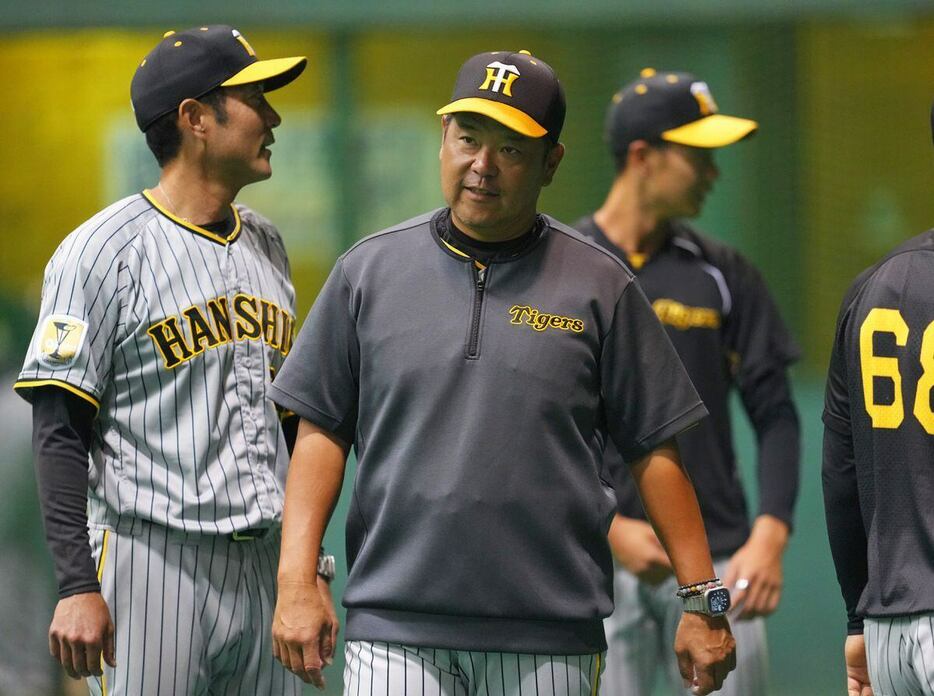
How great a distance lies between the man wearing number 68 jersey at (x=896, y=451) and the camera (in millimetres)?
2627

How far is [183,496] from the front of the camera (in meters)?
3.03

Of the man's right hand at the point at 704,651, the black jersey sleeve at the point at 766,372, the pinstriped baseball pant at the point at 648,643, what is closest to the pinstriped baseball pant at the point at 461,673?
the man's right hand at the point at 704,651

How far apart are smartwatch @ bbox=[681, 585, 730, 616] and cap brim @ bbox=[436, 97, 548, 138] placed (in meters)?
0.93

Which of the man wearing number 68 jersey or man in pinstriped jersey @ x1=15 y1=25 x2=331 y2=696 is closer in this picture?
the man wearing number 68 jersey

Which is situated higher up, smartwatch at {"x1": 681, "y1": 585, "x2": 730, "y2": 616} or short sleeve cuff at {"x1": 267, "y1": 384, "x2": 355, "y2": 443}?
short sleeve cuff at {"x1": 267, "y1": 384, "x2": 355, "y2": 443}

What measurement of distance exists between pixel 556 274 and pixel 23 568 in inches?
156

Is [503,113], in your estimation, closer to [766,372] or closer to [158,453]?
[158,453]

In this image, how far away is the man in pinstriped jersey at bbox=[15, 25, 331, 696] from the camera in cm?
298

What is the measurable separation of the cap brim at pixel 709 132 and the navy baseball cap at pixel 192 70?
1.19m

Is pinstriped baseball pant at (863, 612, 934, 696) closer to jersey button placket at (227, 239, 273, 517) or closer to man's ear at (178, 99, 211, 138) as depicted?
jersey button placket at (227, 239, 273, 517)

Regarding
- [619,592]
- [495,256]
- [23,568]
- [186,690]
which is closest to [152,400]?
[186,690]

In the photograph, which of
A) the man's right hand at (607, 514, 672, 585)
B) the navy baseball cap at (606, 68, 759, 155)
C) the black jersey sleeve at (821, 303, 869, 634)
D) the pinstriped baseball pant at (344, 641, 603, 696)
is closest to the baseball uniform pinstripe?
the pinstriped baseball pant at (344, 641, 603, 696)

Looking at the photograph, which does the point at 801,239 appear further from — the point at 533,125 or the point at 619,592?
the point at 533,125

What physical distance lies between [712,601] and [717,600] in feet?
0.03
